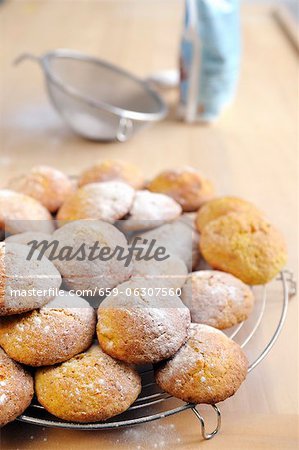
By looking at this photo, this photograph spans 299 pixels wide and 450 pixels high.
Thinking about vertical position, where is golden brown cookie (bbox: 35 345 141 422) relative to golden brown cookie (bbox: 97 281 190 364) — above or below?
below

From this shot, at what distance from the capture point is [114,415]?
678 millimetres

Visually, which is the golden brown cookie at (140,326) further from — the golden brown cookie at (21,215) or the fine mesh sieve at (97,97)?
the fine mesh sieve at (97,97)

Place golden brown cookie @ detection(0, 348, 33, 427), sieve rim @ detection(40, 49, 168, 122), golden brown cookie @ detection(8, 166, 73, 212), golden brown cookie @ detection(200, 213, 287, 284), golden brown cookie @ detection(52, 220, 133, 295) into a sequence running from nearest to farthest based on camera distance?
golden brown cookie @ detection(0, 348, 33, 427) < golden brown cookie @ detection(52, 220, 133, 295) < golden brown cookie @ detection(200, 213, 287, 284) < golden brown cookie @ detection(8, 166, 73, 212) < sieve rim @ detection(40, 49, 168, 122)

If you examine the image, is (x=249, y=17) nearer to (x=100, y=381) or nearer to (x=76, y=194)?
(x=76, y=194)

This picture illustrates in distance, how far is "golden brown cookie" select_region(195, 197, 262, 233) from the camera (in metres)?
0.97

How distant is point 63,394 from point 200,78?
1.15m

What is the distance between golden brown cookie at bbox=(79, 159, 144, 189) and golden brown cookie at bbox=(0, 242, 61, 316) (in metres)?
0.35

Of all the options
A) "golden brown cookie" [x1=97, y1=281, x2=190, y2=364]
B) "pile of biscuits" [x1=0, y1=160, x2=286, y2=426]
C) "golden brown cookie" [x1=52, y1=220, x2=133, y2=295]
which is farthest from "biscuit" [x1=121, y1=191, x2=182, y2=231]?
"golden brown cookie" [x1=97, y1=281, x2=190, y2=364]

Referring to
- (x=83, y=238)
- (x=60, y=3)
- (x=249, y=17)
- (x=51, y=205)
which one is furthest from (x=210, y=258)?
(x=60, y=3)

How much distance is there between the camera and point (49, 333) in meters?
0.70

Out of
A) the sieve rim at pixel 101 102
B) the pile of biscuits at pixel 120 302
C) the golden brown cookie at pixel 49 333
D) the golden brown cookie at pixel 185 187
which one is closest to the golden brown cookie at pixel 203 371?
the pile of biscuits at pixel 120 302

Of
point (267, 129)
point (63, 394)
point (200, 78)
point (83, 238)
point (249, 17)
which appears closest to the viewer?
point (63, 394)

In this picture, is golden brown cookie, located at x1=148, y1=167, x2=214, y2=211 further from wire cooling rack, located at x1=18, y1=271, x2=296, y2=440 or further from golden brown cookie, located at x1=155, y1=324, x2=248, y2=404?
golden brown cookie, located at x1=155, y1=324, x2=248, y2=404

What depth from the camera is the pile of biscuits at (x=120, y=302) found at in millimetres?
684
